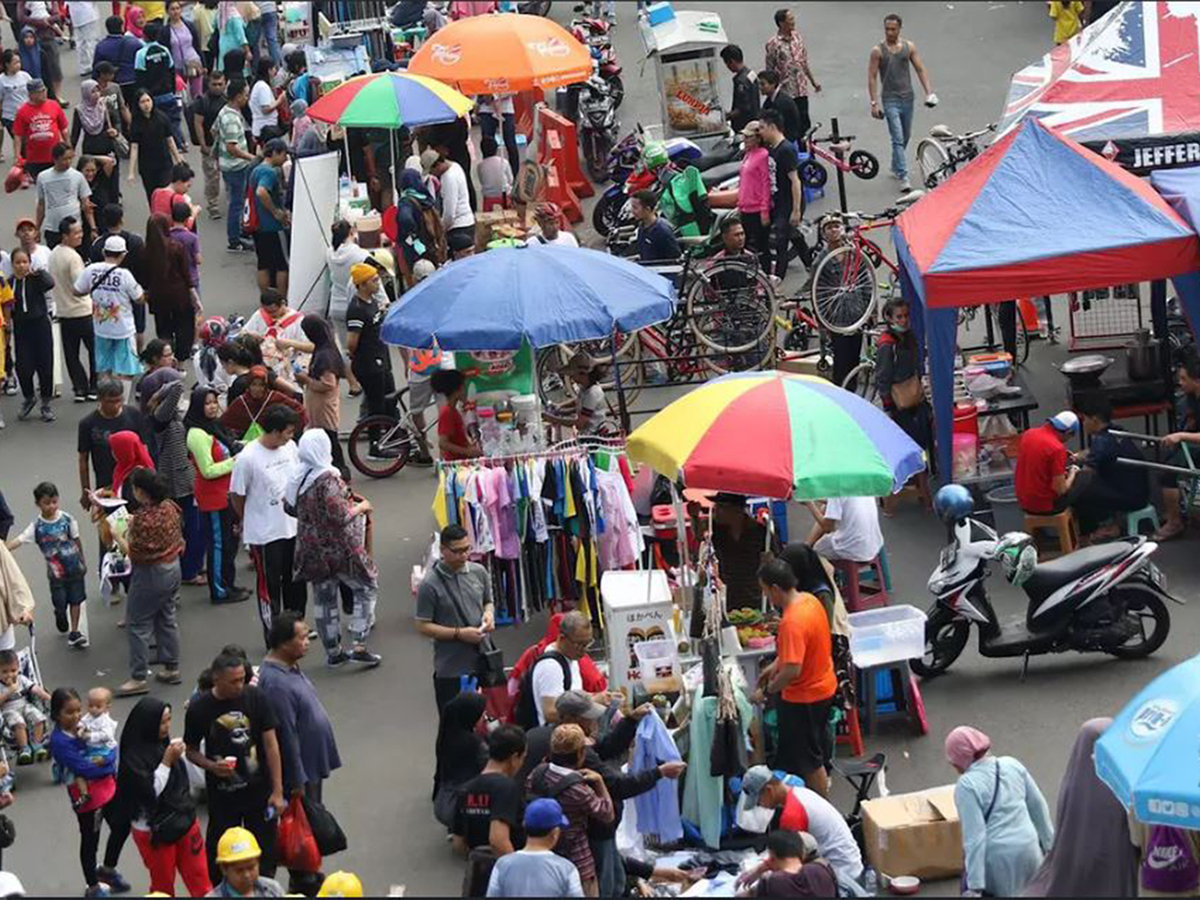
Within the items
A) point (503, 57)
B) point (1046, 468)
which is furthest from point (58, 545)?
point (503, 57)

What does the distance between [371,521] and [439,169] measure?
20.6ft

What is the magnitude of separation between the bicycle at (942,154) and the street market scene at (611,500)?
58mm

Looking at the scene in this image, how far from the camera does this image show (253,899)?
1025 cm

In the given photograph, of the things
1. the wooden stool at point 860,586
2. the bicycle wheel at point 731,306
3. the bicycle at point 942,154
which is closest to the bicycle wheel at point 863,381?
the bicycle wheel at point 731,306

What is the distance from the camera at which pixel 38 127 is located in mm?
24453

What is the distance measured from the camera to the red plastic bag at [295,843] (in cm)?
1198

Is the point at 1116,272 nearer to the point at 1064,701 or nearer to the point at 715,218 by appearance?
the point at 1064,701

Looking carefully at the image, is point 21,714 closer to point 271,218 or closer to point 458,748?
point 458,748

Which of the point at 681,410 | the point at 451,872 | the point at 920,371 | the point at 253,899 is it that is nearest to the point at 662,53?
the point at 920,371

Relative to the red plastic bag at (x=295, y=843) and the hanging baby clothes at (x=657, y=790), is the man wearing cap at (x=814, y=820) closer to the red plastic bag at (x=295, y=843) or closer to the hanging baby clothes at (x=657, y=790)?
the hanging baby clothes at (x=657, y=790)

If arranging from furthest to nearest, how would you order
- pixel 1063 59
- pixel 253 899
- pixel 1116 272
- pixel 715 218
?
pixel 715 218 → pixel 1063 59 → pixel 1116 272 → pixel 253 899

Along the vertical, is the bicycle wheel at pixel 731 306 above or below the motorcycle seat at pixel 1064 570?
above

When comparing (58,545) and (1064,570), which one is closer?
(1064,570)

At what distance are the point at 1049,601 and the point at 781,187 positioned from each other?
7667 mm
